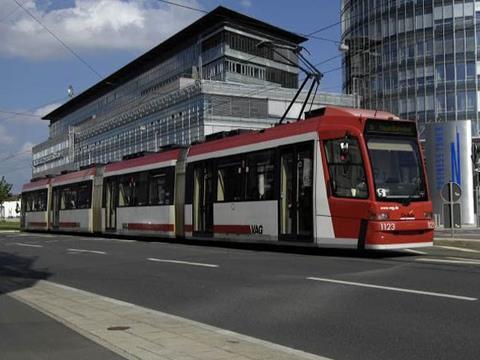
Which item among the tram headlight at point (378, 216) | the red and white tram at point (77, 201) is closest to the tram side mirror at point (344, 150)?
the tram headlight at point (378, 216)

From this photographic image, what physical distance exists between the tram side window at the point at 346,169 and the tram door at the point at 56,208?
24782 mm

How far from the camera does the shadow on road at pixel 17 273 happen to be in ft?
42.5

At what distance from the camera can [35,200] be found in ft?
138

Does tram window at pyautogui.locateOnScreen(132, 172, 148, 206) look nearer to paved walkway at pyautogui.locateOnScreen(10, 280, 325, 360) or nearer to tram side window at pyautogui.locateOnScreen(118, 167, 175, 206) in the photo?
tram side window at pyautogui.locateOnScreen(118, 167, 175, 206)

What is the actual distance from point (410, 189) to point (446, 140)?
88.4 feet

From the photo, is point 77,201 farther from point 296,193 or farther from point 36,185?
point 296,193

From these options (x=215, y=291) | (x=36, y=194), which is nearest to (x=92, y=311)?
(x=215, y=291)

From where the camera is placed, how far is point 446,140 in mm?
41438

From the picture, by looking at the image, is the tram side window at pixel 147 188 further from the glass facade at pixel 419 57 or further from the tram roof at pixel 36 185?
the glass facade at pixel 419 57

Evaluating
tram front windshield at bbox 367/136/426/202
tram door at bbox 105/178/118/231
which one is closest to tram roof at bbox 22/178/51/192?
tram door at bbox 105/178/118/231

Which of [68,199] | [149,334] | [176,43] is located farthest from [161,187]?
[176,43]

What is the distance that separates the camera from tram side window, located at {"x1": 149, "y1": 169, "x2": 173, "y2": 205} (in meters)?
24.6

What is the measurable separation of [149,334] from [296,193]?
33.5ft

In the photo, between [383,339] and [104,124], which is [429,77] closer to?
[104,124]
